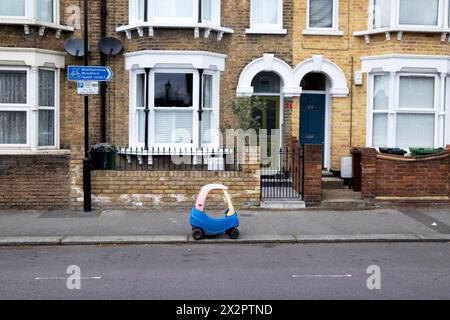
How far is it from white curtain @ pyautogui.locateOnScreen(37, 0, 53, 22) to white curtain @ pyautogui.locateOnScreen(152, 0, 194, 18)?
9.26 ft

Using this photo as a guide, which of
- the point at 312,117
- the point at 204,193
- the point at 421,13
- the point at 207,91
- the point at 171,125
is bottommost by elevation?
the point at 204,193

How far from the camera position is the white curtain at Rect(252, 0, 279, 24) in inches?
635

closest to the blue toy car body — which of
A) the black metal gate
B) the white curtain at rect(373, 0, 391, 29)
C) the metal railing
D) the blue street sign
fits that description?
the black metal gate

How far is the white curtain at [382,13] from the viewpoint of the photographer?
1566 cm

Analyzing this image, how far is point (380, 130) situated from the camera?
16078 millimetres

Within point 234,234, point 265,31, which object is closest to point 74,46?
point 265,31

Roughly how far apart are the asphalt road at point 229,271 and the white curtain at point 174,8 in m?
7.35

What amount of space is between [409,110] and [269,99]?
3.85m

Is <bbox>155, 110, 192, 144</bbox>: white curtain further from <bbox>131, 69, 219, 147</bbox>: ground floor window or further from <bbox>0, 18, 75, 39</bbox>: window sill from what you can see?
<bbox>0, 18, 75, 39</bbox>: window sill

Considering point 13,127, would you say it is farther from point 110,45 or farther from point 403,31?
point 403,31

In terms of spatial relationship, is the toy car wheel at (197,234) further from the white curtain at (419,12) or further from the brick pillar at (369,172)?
the white curtain at (419,12)
